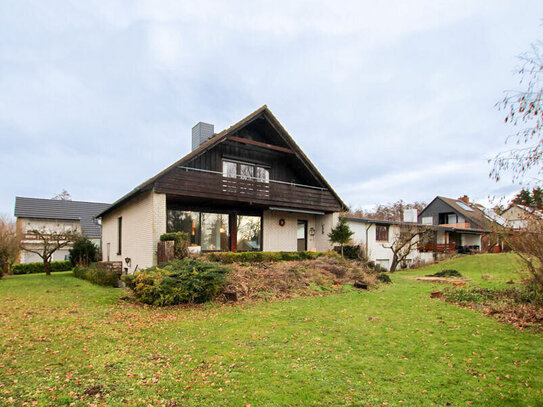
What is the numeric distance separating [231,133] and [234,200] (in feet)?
10.1

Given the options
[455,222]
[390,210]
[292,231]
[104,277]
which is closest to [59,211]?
[104,277]

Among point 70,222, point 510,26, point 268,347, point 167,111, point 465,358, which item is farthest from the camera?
point 70,222

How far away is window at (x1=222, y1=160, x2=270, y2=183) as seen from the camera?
15852mm

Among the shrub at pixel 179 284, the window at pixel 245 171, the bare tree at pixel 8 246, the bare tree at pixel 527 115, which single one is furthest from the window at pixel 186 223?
the bare tree at pixel 527 115

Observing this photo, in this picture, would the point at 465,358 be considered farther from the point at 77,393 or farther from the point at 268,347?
the point at 77,393

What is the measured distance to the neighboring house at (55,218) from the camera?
99.8 feet

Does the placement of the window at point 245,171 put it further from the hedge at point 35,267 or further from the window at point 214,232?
the hedge at point 35,267

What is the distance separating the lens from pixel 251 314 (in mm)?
7566

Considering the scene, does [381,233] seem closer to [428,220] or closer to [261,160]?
[261,160]

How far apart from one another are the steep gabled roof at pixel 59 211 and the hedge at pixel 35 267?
708 centimetres

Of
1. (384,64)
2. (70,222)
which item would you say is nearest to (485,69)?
(384,64)

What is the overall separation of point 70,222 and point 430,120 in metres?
33.8

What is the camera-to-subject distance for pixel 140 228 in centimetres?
1416

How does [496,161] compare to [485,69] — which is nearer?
[496,161]
